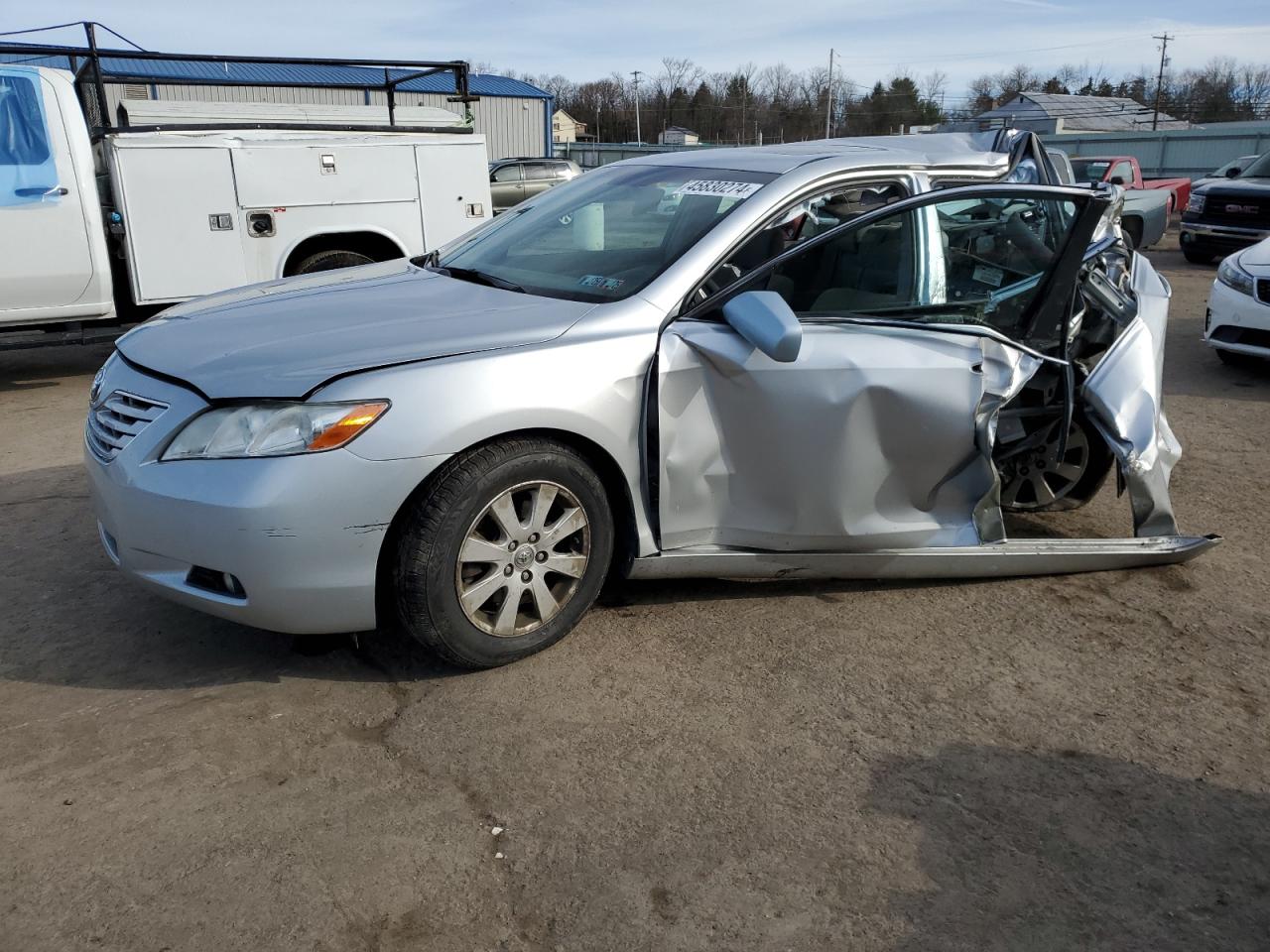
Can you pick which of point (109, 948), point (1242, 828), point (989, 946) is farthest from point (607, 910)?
point (1242, 828)

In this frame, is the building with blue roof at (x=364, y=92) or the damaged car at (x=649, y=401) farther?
the building with blue roof at (x=364, y=92)

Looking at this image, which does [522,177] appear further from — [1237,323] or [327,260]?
[1237,323]

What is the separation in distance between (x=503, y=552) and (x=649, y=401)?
69cm

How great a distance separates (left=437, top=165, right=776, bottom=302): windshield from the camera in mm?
3756

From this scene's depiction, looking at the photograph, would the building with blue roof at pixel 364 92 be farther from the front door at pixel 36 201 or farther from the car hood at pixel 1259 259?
the car hood at pixel 1259 259

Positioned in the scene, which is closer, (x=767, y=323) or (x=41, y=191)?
(x=767, y=323)

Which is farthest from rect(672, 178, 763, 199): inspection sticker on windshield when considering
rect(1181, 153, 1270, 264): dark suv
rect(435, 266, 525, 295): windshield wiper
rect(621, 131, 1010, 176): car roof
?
rect(1181, 153, 1270, 264): dark suv

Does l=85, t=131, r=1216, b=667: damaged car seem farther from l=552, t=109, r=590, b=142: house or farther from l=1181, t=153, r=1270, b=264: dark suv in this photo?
l=552, t=109, r=590, b=142: house

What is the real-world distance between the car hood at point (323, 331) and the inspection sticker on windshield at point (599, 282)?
0.16 meters

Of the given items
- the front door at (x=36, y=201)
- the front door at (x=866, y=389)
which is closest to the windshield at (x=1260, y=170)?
the front door at (x=866, y=389)

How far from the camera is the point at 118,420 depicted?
3350mm

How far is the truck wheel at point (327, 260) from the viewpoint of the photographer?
830 cm

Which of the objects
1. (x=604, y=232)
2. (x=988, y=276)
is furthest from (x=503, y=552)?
(x=988, y=276)

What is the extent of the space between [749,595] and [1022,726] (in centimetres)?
121
